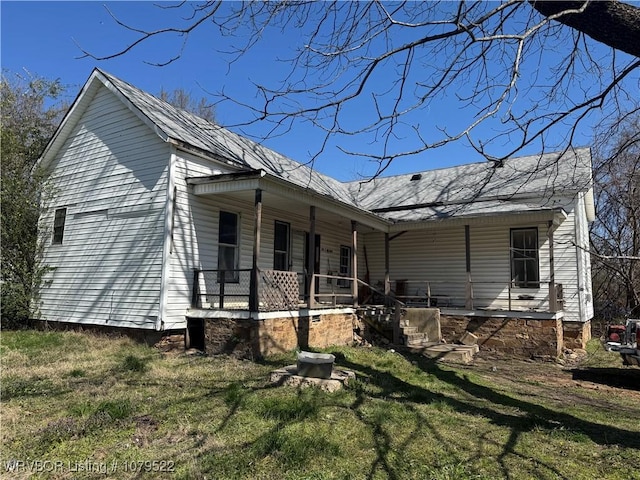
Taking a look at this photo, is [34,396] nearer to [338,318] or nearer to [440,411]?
[440,411]

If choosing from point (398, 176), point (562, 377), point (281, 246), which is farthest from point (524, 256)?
point (398, 176)

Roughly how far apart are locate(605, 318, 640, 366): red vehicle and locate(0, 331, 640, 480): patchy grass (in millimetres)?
1846

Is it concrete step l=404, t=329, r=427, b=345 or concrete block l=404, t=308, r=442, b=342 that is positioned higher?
concrete block l=404, t=308, r=442, b=342

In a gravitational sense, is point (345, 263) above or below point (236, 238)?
below

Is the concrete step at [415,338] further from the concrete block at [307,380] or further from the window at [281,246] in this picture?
the concrete block at [307,380]

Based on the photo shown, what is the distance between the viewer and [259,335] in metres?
8.90

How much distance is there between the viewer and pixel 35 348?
9.10 meters

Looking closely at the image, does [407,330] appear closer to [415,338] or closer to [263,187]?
[415,338]

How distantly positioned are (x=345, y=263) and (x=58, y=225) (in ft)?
31.6

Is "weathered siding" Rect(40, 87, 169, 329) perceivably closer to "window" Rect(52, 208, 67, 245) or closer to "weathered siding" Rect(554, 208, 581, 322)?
"window" Rect(52, 208, 67, 245)

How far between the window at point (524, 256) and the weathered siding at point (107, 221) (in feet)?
35.8

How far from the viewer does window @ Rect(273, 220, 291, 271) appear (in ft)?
43.2

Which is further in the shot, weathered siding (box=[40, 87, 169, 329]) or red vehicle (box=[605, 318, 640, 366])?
weathered siding (box=[40, 87, 169, 329])

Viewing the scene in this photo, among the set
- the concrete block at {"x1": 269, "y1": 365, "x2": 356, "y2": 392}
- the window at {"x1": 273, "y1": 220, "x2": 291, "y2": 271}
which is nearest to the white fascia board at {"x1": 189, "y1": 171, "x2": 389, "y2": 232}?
the window at {"x1": 273, "y1": 220, "x2": 291, "y2": 271}
